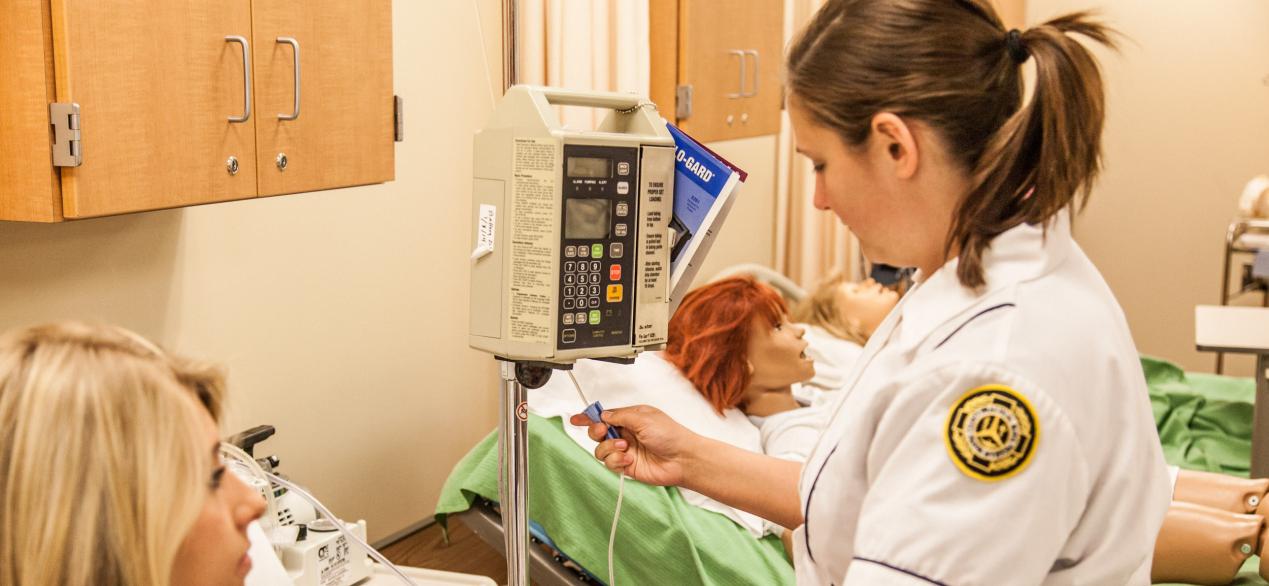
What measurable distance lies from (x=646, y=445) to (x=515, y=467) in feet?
0.72

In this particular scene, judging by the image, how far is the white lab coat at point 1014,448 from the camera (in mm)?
984

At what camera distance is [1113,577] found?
1.08 metres

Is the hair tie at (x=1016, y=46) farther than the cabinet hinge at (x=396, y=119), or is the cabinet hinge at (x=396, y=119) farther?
the cabinet hinge at (x=396, y=119)

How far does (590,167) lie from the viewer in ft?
3.98

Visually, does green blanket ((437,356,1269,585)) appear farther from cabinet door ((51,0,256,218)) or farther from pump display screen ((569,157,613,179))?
pump display screen ((569,157,613,179))

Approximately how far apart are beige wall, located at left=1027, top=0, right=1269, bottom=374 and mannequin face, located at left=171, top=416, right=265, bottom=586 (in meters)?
4.26

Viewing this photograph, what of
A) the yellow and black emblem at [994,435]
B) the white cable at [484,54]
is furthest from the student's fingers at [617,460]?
the white cable at [484,54]

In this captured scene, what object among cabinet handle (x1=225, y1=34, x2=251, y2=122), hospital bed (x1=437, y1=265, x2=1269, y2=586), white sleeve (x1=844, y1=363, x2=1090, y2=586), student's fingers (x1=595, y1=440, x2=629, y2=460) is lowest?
hospital bed (x1=437, y1=265, x2=1269, y2=586)

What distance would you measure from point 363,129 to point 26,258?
56 cm

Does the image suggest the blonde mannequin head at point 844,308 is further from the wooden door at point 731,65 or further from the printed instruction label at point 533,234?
the printed instruction label at point 533,234

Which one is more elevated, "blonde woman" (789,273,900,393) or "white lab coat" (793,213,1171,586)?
"white lab coat" (793,213,1171,586)

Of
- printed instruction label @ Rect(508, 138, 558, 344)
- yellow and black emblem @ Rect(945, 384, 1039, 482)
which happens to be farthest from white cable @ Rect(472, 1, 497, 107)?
yellow and black emblem @ Rect(945, 384, 1039, 482)

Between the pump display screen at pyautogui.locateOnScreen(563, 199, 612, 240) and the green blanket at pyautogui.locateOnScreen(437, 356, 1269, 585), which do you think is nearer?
the pump display screen at pyautogui.locateOnScreen(563, 199, 612, 240)

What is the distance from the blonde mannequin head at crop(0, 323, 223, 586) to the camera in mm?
972
